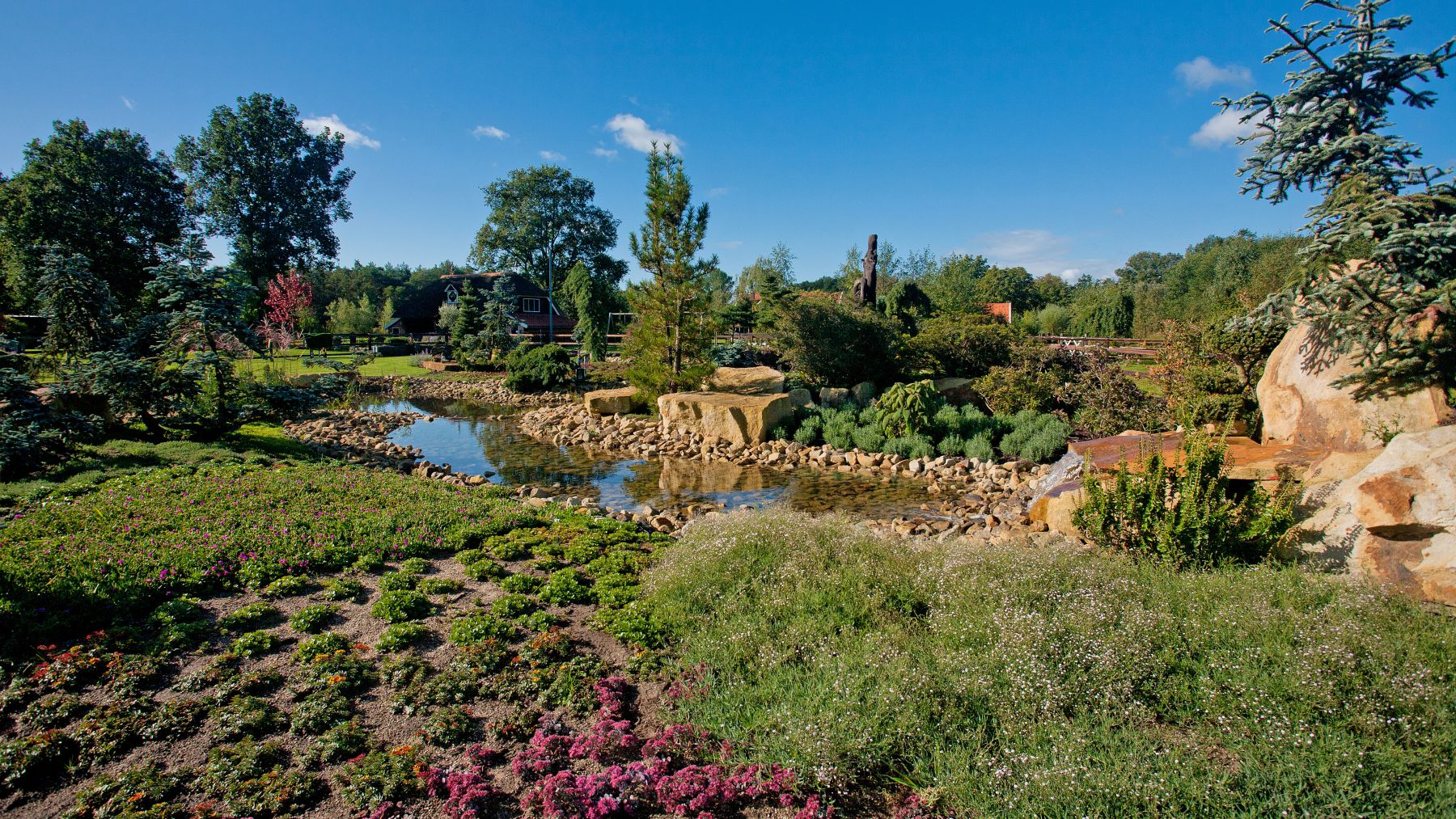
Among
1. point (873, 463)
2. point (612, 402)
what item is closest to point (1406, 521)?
point (873, 463)

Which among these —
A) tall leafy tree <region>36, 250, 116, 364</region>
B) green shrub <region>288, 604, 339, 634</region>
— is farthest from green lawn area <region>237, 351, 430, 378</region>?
green shrub <region>288, 604, 339, 634</region>

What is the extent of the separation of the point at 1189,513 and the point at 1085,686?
2485mm

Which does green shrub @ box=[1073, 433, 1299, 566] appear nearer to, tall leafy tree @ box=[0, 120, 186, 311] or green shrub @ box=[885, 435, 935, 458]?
green shrub @ box=[885, 435, 935, 458]

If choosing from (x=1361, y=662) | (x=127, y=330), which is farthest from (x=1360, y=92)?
Answer: (x=127, y=330)

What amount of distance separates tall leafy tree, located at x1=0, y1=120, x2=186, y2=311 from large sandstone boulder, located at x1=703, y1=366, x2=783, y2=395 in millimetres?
Result: 27010

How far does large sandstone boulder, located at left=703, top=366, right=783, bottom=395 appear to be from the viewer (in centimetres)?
1619

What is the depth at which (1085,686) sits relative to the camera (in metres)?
3.39

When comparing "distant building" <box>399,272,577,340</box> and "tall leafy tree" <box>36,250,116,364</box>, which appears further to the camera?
"distant building" <box>399,272,577,340</box>

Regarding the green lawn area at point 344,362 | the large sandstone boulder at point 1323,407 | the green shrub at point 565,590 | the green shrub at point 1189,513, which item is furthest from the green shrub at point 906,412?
the green lawn area at point 344,362

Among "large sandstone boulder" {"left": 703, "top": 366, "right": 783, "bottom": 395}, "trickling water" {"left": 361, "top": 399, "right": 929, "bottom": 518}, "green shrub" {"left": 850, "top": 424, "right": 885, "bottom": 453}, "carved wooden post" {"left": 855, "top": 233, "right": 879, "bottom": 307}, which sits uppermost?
"carved wooden post" {"left": 855, "top": 233, "right": 879, "bottom": 307}

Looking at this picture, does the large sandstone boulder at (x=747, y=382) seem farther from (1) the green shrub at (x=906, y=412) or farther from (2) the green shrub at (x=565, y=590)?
(2) the green shrub at (x=565, y=590)

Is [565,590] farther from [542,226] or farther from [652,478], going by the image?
[542,226]

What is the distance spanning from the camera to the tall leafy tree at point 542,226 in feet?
154

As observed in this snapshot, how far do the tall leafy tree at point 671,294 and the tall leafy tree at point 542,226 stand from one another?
1246 inches
